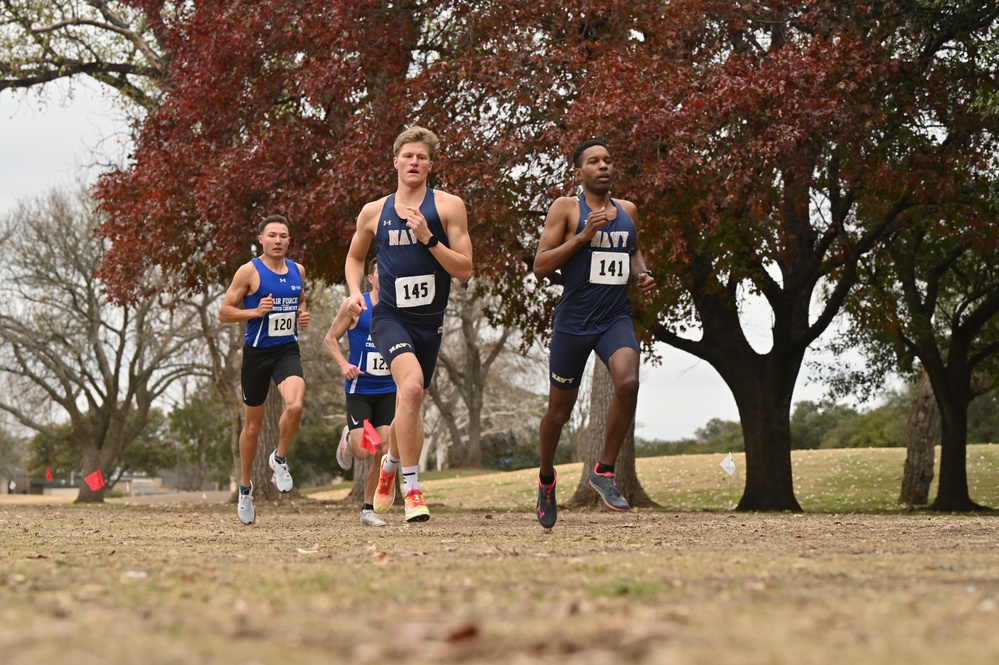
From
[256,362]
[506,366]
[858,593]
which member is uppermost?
[506,366]

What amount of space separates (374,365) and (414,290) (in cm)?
300

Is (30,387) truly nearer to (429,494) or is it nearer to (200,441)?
(429,494)

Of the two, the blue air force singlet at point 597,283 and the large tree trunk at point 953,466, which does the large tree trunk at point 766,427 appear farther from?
the blue air force singlet at point 597,283

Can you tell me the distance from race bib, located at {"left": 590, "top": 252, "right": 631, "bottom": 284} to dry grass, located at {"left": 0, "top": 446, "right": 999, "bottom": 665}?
192 centimetres

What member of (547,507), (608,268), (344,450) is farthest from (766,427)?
(608,268)

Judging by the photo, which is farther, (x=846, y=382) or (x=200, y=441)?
(x=200, y=441)

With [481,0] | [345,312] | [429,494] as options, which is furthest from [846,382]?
[345,312]

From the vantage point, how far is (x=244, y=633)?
11.1 feet

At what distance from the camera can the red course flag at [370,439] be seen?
37.4 ft

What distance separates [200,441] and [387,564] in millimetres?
54667

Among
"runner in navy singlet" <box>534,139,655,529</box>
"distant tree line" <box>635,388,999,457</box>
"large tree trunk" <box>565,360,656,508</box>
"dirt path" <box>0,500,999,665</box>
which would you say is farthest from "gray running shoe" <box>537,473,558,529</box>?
"distant tree line" <box>635,388,999,457</box>

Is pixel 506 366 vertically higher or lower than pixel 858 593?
higher

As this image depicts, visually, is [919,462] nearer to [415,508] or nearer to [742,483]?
[742,483]

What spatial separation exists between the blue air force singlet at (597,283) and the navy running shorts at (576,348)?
4 centimetres
